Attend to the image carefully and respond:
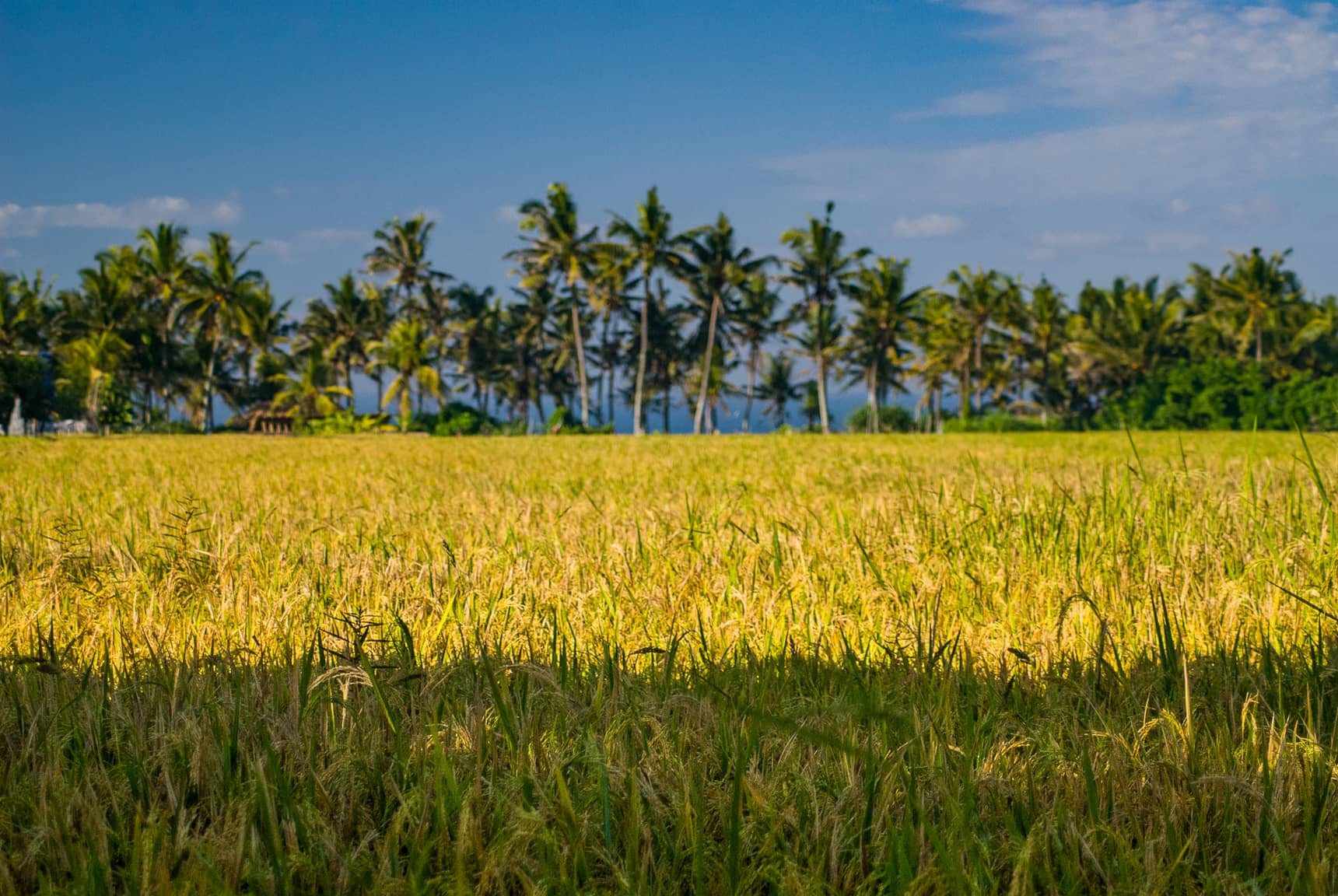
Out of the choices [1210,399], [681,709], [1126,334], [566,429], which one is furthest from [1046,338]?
[681,709]

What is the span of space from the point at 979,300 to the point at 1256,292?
15209mm

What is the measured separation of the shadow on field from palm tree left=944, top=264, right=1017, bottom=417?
56397 mm

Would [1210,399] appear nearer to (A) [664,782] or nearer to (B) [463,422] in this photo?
(B) [463,422]

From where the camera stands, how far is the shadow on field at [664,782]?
1.29 m

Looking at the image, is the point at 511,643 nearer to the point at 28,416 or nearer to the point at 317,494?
the point at 317,494

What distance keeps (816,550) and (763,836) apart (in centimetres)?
220

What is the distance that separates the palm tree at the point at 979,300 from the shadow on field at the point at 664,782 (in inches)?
Result: 2220

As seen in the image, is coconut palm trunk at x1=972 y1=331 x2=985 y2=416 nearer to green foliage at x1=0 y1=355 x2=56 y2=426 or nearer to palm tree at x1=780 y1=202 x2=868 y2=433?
palm tree at x1=780 y1=202 x2=868 y2=433

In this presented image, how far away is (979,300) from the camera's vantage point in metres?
56.7

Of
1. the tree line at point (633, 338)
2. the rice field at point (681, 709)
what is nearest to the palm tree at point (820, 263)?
the tree line at point (633, 338)

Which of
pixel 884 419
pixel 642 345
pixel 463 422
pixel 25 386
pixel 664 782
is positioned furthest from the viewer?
pixel 884 419

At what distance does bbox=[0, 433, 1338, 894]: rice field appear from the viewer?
1.32 metres

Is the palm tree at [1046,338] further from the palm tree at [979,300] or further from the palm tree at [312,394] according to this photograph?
the palm tree at [312,394]

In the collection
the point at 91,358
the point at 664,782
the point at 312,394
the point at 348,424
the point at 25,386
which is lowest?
the point at 664,782
